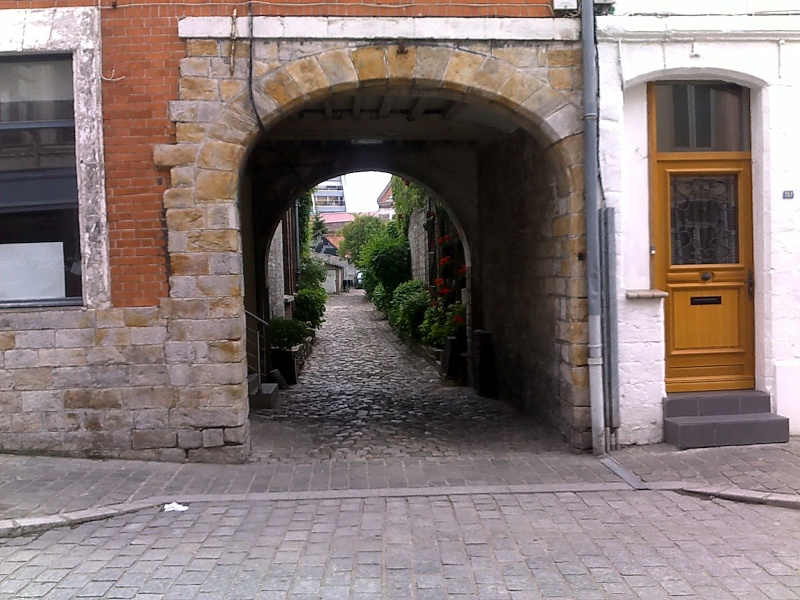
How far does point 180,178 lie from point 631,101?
414 centimetres

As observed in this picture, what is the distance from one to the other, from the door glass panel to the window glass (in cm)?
31

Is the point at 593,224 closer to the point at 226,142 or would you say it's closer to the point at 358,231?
the point at 226,142

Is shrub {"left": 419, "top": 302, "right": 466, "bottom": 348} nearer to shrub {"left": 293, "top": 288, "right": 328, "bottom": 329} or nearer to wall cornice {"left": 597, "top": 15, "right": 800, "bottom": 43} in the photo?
shrub {"left": 293, "top": 288, "right": 328, "bottom": 329}

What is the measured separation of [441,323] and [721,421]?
23.7 feet

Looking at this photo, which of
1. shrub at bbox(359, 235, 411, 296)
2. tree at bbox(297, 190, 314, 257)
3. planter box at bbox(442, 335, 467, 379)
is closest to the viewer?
Result: planter box at bbox(442, 335, 467, 379)

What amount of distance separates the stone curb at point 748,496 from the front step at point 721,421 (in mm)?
981

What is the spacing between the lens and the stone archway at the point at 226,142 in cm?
605

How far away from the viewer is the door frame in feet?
21.4

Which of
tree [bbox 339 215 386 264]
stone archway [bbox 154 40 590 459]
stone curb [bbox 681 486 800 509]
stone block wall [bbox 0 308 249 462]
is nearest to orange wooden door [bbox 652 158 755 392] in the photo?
stone curb [bbox 681 486 800 509]

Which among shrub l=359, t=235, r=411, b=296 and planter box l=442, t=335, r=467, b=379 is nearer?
planter box l=442, t=335, r=467, b=379

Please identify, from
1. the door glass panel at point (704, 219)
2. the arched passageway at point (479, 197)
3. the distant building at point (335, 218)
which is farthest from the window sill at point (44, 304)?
the distant building at point (335, 218)


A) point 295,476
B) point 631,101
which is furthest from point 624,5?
point 295,476

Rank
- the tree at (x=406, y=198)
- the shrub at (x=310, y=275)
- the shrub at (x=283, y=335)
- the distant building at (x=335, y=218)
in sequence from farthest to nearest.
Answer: the distant building at (x=335, y=218) → the shrub at (x=310, y=275) → the tree at (x=406, y=198) → the shrub at (x=283, y=335)

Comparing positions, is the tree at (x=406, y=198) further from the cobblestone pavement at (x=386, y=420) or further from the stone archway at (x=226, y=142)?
the stone archway at (x=226, y=142)
